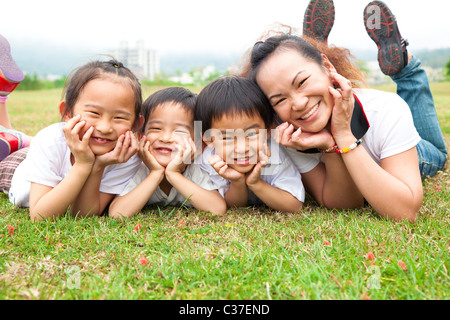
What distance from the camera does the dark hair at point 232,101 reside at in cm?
270

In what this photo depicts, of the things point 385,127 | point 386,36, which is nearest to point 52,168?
point 385,127

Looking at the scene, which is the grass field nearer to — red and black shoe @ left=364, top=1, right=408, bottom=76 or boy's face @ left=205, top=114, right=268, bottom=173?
boy's face @ left=205, top=114, right=268, bottom=173

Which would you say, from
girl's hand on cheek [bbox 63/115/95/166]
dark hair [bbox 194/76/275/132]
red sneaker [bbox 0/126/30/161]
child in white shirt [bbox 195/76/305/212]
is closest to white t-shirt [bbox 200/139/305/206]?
child in white shirt [bbox 195/76/305/212]

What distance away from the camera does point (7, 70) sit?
4031 millimetres

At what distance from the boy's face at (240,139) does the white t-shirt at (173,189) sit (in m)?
0.36

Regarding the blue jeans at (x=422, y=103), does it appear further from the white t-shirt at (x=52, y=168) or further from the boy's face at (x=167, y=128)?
the white t-shirt at (x=52, y=168)

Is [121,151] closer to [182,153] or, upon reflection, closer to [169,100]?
[182,153]

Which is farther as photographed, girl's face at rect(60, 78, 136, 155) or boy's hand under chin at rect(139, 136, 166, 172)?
boy's hand under chin at rect(139, 136, 166, 172)

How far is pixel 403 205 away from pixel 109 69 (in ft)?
7.11

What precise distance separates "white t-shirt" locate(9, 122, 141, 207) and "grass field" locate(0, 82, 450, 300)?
0.27m

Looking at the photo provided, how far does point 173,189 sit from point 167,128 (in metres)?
0.49

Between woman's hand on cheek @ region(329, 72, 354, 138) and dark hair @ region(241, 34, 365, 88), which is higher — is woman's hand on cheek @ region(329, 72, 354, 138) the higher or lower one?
the lower one

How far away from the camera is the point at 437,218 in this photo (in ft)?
8.68

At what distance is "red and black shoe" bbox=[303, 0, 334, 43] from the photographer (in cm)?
414
